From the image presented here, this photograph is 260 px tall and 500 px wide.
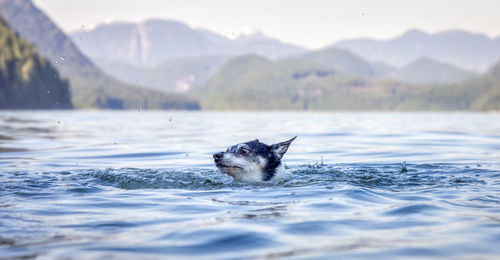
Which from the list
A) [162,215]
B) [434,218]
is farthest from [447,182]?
[162,215]

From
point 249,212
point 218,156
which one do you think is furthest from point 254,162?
point 249,212

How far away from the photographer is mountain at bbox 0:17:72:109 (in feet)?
492

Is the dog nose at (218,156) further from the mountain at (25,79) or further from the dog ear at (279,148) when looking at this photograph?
the mountain at (25,79)

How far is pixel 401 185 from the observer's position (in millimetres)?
12984

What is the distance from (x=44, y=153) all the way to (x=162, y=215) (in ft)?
46.1

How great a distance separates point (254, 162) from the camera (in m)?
13.1

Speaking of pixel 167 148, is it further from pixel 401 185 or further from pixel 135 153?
pixel 401 185

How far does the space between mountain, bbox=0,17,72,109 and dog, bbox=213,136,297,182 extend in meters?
145

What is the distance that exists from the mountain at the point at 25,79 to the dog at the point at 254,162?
145416 millimetres

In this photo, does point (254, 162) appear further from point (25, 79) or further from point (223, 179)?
point (25, 79)

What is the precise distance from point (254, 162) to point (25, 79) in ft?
529

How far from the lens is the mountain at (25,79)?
150000 millimetres

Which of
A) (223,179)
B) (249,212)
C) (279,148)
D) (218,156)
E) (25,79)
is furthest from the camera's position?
(25,79)

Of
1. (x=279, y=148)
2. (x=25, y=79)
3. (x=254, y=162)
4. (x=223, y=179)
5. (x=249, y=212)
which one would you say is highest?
(x=25, y=79)
